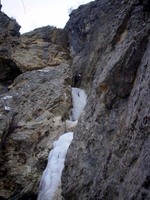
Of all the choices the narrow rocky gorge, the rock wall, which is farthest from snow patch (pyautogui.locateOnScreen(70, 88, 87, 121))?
the rock wall

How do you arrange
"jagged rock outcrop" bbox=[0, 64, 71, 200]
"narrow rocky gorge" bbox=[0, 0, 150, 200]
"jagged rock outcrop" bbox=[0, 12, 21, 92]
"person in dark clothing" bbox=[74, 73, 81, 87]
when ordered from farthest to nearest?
"jagged rock outcrop" bbox=[0, 12, 21, 92] < "person in dark clothing" bbox=[74, 73, 81, 87] < "jagged rock outcrop" bbox=[0, 64, 71, 200] < "narrow rocky gorge" bbox=[0, 0, 150, 200]

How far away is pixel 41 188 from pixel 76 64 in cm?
654

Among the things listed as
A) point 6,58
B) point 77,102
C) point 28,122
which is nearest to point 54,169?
point 28,122

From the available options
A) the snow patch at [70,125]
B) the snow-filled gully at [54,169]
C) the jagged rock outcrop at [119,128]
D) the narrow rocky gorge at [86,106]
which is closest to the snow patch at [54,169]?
the snow-filled gully at [54,169]

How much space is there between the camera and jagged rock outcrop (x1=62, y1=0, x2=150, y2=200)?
12.6 ft

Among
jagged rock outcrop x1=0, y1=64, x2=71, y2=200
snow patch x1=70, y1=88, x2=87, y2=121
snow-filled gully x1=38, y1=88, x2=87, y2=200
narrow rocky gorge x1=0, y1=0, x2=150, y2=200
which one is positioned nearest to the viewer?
narrow rocky gorge x1=0, y1=0, x2=150, y2=200

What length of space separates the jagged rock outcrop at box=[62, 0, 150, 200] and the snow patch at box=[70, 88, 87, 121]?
360 centimetres

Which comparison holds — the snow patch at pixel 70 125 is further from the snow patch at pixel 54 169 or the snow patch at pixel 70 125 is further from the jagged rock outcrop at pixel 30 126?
the snow patch at pixel 54 169

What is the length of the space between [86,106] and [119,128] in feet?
4.98

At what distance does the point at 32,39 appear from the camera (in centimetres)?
1455

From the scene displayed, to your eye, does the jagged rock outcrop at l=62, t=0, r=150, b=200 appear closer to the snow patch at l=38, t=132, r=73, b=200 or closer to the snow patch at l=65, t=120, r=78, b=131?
the snow patch at l=38, t=132, r=73, b=200

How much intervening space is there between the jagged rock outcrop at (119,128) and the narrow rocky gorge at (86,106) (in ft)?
0.04

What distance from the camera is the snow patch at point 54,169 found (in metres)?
6.44

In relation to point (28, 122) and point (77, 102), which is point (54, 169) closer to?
point (28, 122)
